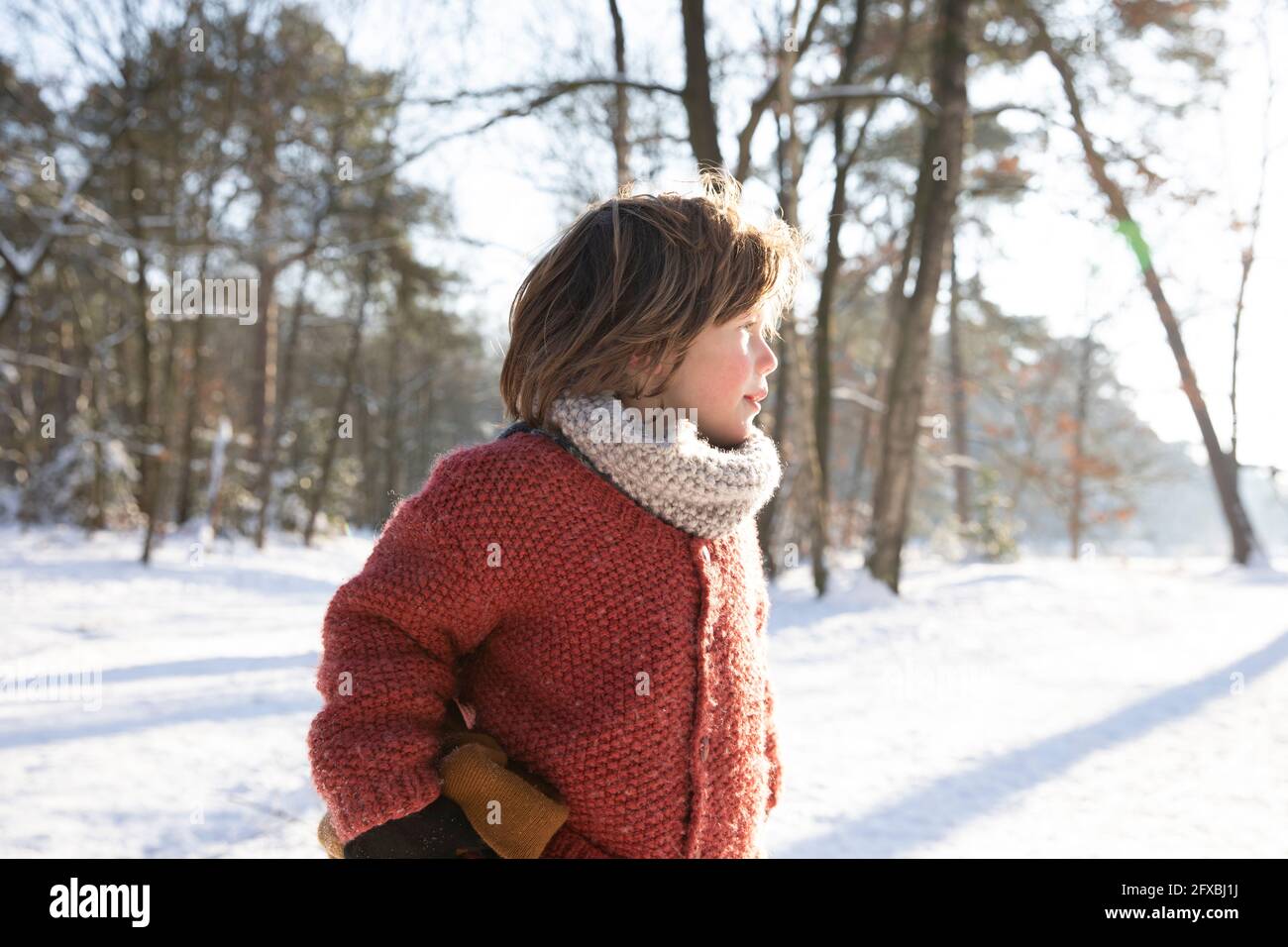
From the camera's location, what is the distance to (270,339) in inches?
566

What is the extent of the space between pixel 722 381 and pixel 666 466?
0.70 feet

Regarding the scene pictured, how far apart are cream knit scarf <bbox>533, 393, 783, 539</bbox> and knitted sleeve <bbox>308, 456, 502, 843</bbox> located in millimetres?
188

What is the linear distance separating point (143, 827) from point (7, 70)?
30.0ft

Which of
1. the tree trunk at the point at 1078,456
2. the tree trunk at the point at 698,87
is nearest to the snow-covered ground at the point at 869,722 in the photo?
the tree trunk at the point at 698,87

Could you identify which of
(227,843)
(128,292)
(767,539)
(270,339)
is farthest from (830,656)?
(128,292)

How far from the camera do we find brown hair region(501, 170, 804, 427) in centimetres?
130

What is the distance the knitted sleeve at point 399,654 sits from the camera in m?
1.08

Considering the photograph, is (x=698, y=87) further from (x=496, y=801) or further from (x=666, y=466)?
(x=496, y=801)

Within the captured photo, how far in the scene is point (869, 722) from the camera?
505cm

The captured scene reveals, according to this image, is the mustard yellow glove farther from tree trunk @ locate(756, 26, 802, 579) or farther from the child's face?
tree trunk @ locate(756, 26, 802, 579)

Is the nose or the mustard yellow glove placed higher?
the nose

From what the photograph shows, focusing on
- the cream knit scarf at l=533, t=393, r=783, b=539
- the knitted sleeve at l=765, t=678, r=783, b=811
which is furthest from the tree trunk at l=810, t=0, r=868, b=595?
the cream knit scarf at l=533, t=393, r=783, b=539

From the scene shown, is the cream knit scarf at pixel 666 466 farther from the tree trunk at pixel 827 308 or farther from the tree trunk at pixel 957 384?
the tree trunk at pixel 957 384
